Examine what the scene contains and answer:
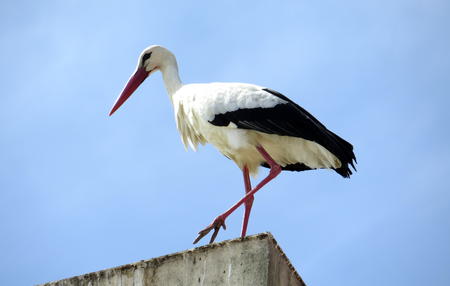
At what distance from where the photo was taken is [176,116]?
895 cm

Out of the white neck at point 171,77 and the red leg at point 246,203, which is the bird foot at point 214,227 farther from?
the white neck at point 171,77

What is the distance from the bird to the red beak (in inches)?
37.1

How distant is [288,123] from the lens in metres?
8.03

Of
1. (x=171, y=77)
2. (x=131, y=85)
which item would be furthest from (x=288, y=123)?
(x=131, y=85)

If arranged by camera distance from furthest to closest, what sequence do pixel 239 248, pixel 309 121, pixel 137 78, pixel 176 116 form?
pixel 137 78, pixel 176 116, pixel 309 121, pixel 239 248

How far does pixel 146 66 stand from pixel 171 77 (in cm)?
51

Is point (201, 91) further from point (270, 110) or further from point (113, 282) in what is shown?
point (113, 282)

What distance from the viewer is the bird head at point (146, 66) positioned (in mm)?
9547

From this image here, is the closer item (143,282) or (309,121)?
(143,282)

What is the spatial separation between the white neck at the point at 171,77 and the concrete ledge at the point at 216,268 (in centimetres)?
333

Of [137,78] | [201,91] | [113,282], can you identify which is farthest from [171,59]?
[113,282]

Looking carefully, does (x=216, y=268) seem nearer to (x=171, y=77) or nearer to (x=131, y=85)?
(x=171, y=77)

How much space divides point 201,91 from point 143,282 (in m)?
2.92

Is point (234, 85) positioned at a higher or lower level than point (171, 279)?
higher
